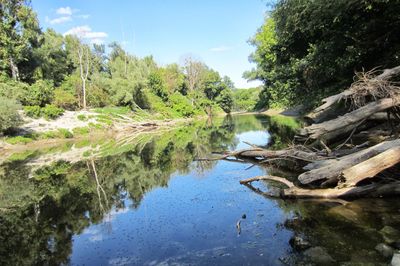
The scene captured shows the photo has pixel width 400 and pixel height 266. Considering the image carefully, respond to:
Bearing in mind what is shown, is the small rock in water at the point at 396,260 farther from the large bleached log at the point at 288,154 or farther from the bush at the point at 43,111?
the bush at the point at 43,111

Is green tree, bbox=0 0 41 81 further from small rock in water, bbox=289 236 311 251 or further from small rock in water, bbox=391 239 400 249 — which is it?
small rock in water, bbox=391 239 400 249

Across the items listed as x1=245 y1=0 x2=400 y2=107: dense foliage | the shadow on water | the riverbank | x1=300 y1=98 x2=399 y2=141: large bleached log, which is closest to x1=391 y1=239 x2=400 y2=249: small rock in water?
the shadow on water

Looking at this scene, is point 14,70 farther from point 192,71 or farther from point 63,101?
point 192,71

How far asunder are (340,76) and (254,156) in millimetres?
7247

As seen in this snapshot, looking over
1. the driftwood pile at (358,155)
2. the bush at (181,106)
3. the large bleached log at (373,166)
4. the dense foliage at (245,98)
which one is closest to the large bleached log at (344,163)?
the driftwood pile at (358,155)

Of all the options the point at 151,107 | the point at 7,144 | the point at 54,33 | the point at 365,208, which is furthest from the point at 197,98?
the point at 365,208

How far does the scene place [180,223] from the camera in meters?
9.42

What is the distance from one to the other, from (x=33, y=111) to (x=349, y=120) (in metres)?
35.2

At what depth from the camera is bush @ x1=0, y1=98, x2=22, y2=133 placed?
30.4 meters

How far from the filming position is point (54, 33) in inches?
3034

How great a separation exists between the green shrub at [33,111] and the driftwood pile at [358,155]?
3135cm

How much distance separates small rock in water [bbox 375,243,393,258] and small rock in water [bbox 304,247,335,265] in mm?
912

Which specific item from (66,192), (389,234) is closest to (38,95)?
(66,192)

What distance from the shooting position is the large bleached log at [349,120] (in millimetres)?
10523
